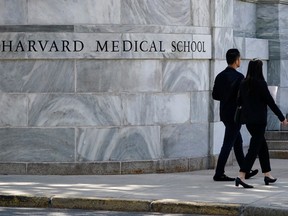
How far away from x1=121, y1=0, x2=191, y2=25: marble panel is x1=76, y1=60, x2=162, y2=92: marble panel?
27.0 inches

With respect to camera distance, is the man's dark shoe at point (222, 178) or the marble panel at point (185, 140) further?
the marble panel at point (185, 140)

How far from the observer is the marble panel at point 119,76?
56.1ft

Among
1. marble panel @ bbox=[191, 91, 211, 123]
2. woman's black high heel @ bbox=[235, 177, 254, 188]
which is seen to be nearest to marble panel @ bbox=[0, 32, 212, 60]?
marble panel @ bbox=[191, 91, 211, 123]

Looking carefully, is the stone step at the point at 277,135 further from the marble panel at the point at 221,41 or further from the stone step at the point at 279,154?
the marble panel at the point at 221,41

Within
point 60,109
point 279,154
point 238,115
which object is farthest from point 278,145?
point 60,109

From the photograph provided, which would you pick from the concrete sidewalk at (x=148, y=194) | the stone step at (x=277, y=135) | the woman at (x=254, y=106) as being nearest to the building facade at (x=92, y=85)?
the concrete sidewalk at (x=148, y=194)

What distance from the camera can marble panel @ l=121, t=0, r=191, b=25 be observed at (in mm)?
17234

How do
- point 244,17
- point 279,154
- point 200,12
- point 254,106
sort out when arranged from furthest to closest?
point 244,17
point 279,154
point 200,12
point 254,106

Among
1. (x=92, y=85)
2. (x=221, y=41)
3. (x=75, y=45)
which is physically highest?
(x=221, y=41)

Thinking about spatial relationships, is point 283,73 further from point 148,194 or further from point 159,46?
point 148,194

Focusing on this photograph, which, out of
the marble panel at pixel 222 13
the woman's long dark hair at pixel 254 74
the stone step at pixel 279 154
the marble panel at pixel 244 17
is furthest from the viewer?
the marble panel at pixel 244 17

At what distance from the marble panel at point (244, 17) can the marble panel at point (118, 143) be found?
4.27 meters

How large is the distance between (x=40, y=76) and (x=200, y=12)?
119 inches

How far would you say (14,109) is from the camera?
1706cm
